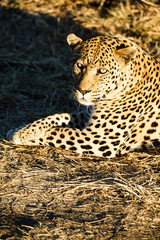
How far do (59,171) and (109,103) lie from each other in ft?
3.96

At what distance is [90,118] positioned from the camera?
5.72m

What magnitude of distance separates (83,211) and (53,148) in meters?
A: 1.58

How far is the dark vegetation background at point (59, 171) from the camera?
404 centimetres

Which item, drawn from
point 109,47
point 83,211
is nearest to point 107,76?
point 109,47

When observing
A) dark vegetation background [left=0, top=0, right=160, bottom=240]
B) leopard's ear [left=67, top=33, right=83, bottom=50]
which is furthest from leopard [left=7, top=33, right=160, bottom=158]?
dark vegetation background [left=0, top=0, right=160, bottom=240]

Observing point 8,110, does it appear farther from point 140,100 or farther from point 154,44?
point 154,44

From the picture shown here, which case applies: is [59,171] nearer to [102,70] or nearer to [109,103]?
[109,103]

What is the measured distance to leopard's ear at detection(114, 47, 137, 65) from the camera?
16.8 ft

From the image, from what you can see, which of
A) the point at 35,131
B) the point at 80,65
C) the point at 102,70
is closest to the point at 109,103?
the point at 102,70

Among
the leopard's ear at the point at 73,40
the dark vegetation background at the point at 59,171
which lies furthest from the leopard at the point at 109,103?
the dark vegetation background at the point at 59,171

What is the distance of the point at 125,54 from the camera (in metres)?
5.16

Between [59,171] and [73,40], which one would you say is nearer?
[59,171]

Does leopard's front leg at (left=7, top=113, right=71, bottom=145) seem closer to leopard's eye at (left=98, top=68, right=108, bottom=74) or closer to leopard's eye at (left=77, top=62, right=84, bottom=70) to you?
leopard's eye at (left=77, top=62, right=84, bottom=70)

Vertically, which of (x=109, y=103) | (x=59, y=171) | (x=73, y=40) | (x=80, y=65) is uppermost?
(x=73, y=40)
